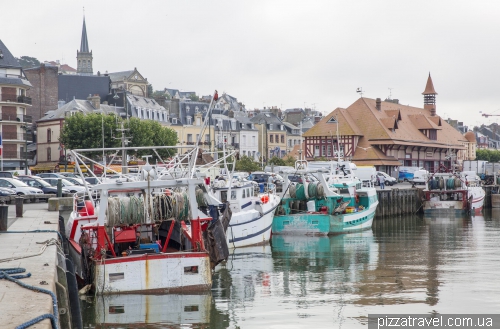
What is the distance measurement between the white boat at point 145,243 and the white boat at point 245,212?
31.6 ft

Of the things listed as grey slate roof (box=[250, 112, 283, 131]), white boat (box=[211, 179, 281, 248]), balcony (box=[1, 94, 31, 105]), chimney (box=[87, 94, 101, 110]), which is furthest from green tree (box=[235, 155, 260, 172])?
grey slate roof (box=[250, 112, 283, 131])

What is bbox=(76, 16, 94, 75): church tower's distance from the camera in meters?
153

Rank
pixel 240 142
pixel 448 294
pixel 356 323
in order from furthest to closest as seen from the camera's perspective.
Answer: pixel 240 142 < pixel 448 294 < pixel 356 323

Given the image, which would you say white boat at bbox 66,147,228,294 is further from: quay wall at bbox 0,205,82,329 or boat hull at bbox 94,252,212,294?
quay wall at bbox 0,205,82,329

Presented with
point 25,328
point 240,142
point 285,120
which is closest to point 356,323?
point 25,328

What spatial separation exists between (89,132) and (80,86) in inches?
1272

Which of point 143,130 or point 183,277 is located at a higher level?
point 143,130

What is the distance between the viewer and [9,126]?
7500cm

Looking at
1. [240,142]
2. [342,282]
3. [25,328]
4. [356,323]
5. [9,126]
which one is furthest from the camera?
[240,142]

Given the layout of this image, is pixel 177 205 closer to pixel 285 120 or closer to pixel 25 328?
pixel 25 328

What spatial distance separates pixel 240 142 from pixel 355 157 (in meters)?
21.4

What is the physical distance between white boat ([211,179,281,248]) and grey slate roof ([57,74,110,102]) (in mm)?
65448

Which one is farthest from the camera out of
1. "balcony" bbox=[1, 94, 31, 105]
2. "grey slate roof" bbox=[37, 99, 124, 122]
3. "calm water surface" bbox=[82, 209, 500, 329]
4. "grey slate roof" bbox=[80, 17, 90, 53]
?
"grey slate roof" bbox=[80, 17, 90, 53]

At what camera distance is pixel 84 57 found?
153 m
